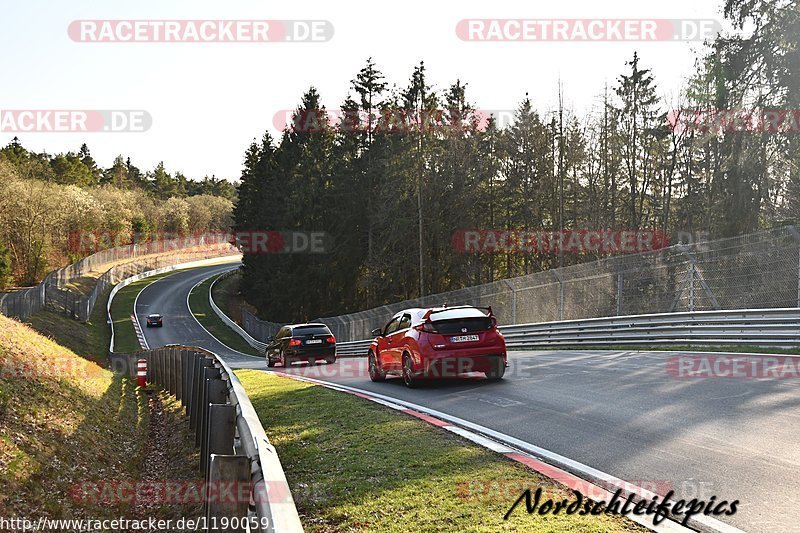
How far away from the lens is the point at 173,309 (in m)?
77.3

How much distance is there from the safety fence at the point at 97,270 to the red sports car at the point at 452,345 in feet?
96.6

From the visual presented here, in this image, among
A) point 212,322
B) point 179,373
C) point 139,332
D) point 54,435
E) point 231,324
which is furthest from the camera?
point 212,322

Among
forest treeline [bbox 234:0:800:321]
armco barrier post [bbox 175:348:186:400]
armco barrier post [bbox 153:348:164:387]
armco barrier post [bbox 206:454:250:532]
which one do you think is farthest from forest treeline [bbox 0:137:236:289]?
armco barrier post [bbox 206:454:250:532]

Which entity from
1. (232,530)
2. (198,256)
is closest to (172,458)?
(232,530)

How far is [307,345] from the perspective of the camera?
28062 millimetres

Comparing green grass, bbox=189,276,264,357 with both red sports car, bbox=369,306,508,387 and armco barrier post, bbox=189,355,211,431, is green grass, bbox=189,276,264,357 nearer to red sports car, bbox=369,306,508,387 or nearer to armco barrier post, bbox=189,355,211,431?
red sports car, bbox=369,306,508,387

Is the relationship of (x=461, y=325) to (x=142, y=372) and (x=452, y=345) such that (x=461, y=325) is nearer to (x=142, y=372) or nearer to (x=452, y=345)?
(x=452, y=345)

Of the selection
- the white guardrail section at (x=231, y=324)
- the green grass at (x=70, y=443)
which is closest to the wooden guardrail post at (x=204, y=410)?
the green grass at (x=70, y=443)

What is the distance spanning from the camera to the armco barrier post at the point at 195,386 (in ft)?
36.6

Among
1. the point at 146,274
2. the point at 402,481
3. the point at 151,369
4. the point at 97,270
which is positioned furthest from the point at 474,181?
the point at 146,274

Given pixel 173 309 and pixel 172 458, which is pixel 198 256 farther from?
pixel 172 458

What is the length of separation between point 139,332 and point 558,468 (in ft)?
196

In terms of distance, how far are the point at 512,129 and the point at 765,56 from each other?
23.4 metres

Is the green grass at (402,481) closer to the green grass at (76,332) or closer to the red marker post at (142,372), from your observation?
the red marker post at (142,372)
